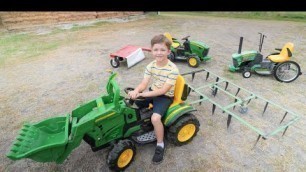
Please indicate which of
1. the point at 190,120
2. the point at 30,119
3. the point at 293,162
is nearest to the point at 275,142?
the point at 293,162

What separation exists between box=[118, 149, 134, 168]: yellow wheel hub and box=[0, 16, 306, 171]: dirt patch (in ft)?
0.43

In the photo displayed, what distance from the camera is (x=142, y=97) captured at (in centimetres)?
299

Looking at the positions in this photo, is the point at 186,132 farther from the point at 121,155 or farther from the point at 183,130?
the point at 121,155

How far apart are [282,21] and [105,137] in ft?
38.0

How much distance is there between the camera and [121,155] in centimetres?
282

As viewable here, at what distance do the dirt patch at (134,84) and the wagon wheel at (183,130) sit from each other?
0.11 metres

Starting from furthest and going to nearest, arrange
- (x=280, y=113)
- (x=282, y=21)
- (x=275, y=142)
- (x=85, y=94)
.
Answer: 1. (x=282, y=21)
2. (x=85, y=94)
3. (x=280, y=113)
4. (x=275, y=142)

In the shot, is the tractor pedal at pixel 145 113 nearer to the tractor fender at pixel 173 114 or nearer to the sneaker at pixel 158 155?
the tractor fender at pixel 173 114

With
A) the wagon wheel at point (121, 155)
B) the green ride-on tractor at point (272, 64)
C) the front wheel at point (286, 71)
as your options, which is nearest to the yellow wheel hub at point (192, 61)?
the green ride-on tractor at point (272, 64)

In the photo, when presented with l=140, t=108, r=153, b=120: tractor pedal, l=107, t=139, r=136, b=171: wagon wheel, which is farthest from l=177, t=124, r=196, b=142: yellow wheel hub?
l=107, t=139, r=136, b=171: wagon wheel

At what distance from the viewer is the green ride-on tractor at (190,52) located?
233 inches

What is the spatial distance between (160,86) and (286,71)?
3589 millimetres

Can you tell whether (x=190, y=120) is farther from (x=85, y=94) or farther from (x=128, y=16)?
(x=128, y=16)
